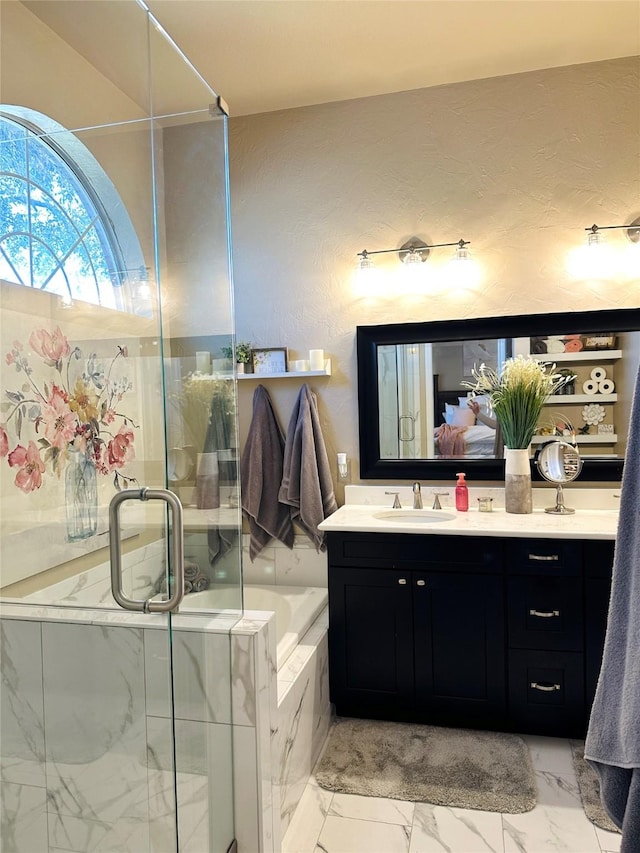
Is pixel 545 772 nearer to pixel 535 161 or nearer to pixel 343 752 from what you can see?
pixel 343 752

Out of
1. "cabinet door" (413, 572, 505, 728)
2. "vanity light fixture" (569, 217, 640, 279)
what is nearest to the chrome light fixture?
"vanity light fixture" (569, 217, 640, 279)

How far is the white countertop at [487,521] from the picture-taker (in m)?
→ 2.32

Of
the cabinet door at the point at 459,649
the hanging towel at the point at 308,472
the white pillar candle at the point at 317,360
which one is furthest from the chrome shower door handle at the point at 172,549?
the white pillar candle at the point at 317,360

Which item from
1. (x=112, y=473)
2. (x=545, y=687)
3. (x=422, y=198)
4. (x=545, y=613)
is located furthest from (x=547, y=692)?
(x=422, y=198)

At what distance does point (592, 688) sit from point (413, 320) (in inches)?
70.8

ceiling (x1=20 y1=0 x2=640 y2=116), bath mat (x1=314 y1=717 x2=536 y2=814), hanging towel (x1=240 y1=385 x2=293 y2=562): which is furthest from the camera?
hanging towel (x1=240 y1=385 x2=293 y2=562)

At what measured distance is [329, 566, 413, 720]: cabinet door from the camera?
97.7 inches

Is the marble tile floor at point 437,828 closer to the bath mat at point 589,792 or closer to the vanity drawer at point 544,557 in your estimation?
the bath mat at point 589,792

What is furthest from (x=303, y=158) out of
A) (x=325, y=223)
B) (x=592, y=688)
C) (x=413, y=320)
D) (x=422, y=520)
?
(x=592, y=688)

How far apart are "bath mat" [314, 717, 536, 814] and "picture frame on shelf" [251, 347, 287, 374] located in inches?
67.4

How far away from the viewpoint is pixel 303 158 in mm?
3061

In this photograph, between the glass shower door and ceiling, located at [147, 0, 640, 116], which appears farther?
ceiling, located at [147, 0, 640, 116]

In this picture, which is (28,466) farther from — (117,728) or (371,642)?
(371,642)

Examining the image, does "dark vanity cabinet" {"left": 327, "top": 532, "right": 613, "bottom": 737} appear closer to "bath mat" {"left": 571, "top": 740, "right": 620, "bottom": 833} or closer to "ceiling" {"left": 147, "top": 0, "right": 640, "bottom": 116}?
"bath mat" {"left": 571, "top": 740, "right": 620, "bottom": 833}
